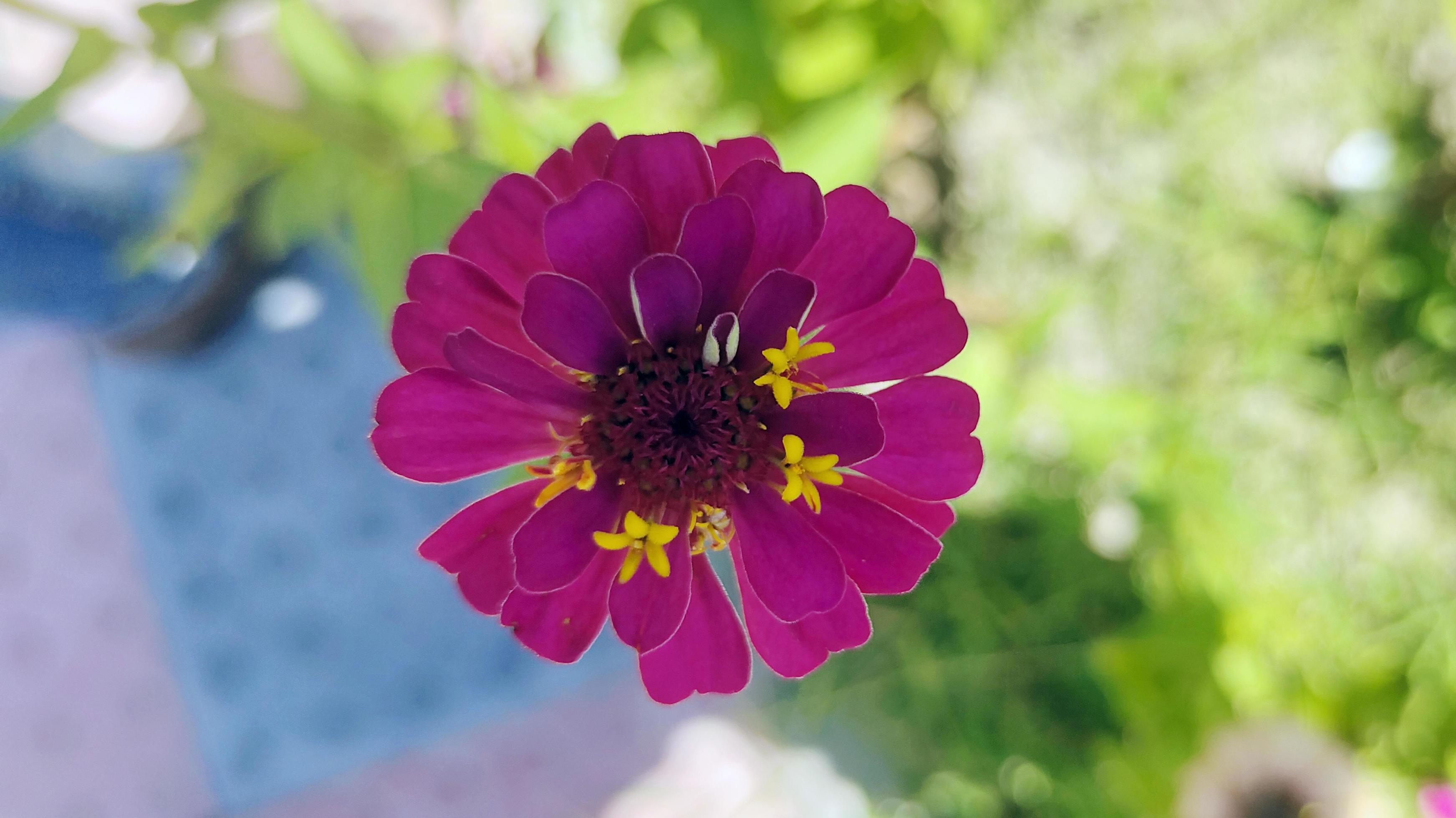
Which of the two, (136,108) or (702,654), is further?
(136,108)

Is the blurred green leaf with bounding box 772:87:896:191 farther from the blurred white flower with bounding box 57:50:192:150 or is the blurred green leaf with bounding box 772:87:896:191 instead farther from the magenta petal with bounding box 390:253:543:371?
the blurred white flower with bounding box 57:50:192:150

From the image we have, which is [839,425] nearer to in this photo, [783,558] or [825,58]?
[783,558]

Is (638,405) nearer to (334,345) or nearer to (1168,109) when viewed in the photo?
(334,345)

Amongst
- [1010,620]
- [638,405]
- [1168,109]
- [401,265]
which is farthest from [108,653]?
[1168,109]

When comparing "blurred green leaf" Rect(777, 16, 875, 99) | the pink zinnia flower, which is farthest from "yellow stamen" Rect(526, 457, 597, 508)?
"blurred green leaf" Rect(777, 16, 875, 99)

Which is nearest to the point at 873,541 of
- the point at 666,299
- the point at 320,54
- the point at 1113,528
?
the point at 666,299

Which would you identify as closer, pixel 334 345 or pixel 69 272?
pixel 69 272

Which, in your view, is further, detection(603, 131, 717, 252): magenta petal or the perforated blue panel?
the perforated blue panel
